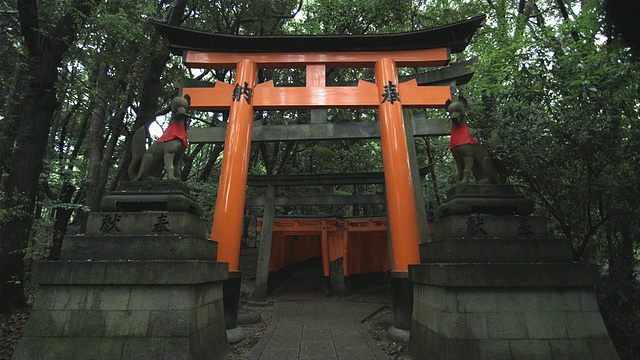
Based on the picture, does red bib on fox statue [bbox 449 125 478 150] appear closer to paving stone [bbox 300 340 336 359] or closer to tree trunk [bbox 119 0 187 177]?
paving stone [bbox 300 340 336 359]

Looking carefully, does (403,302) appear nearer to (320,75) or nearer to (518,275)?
(518,275)

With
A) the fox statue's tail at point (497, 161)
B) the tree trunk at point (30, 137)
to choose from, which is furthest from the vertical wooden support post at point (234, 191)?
the fox statue's tail at point (497, 161)

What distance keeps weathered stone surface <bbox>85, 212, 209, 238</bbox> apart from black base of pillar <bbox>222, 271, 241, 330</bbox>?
2.04 metres

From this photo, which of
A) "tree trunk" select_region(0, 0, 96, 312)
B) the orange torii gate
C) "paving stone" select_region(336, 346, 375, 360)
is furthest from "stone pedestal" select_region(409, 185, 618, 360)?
"tree trunk" select_region(0, 0, 96, 312)

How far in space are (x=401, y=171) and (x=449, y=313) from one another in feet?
10.9

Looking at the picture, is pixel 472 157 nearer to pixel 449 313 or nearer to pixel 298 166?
pixel 449 313

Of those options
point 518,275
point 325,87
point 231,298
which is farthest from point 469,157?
point 231,298

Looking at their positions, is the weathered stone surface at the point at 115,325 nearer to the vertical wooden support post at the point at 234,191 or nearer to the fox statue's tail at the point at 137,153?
the fox statue's tail at the point at 137,153

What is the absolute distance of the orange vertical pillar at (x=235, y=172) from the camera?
590 cm

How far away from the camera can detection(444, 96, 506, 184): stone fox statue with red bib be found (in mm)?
4371

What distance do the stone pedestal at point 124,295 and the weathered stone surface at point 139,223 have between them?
0.01 meters

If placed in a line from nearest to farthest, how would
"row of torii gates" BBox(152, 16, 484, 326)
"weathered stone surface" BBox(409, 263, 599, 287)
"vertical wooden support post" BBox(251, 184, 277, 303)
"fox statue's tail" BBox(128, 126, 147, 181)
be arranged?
"weathered stone surface" BBox(409, 263, 599, 287)
"fox statue's tail" BBox(128, 126, 147, 181)
"row of torii gates" BBox(152, 16, 484, 326)
"vertical wooden support post" BBox(251, 184, 277, 303)

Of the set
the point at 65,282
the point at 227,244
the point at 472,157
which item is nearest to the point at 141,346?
the point at 65,282

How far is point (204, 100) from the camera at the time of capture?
709cm
